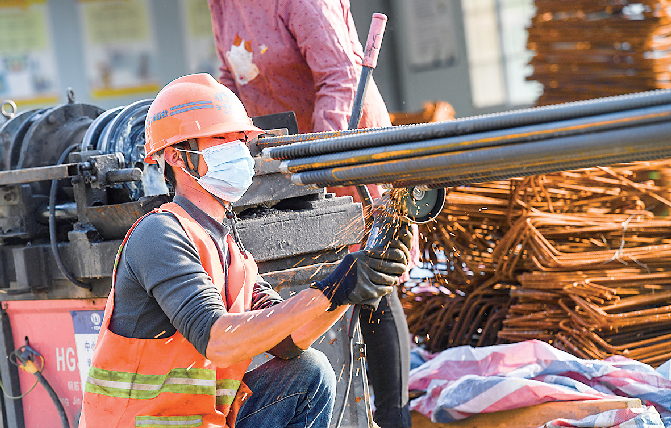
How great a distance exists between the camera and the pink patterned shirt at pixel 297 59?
314 centimetres

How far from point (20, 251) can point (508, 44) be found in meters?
8.80

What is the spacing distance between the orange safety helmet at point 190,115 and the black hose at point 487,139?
246 mm

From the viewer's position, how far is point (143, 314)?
1.88 meters

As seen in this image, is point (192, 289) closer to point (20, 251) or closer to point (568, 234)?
point (20, 251)

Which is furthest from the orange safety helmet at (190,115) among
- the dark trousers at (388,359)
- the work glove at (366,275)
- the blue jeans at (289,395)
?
the dark trousers at (388,359)

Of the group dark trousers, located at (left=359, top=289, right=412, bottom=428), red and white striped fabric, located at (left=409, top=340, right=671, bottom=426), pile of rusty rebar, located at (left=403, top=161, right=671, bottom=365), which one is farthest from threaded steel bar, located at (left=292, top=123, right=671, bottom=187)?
pile of rusty rebar, located at (left=403, top=161, right=671, bottom=365)

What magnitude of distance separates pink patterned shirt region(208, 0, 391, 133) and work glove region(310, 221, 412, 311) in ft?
4.49

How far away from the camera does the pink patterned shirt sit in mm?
3143

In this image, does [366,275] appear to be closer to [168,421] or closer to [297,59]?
[168,421]

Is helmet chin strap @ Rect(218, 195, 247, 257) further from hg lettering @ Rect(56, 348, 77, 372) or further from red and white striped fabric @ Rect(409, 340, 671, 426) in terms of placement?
red and white striped fabric @ Rect(409, 340, 671, 426)

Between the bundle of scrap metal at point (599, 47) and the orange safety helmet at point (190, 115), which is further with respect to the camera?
the bundle of scrap metal at point (599, 47)

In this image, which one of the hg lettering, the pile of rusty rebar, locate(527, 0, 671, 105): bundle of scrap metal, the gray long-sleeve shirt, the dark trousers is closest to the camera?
the gray long-sleeve shirt

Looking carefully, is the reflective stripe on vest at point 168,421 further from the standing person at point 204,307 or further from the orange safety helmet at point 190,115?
the orange safety helmet at point 190,115

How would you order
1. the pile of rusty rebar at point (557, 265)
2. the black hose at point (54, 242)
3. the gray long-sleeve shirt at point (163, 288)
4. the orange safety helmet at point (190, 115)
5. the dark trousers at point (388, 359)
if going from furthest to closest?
the pile of rusty rebar at point (557, 265) → the dark trousers at point (388, 359) → the black hose at point (54, 242) → the orange safety helmet at point (190, 115) → the gray long-sleeve shirt at point (163, 288)
